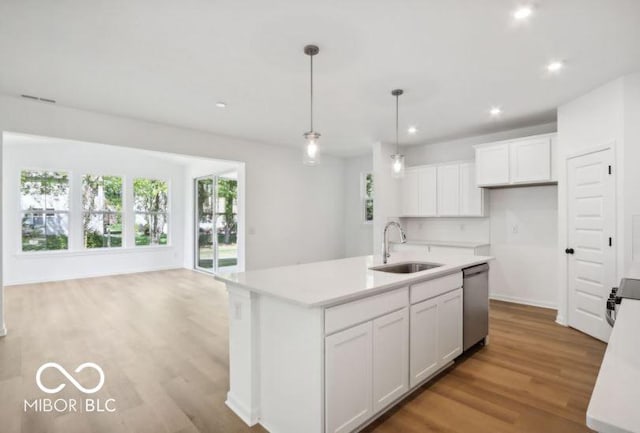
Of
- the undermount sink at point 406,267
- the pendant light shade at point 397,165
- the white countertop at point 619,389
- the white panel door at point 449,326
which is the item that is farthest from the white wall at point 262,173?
the white countertop at point 619,389

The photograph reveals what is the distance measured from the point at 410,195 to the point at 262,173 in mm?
2756

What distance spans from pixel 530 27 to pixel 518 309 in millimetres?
3755

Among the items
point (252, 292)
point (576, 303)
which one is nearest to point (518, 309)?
point (576, 303)

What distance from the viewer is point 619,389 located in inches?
30.4

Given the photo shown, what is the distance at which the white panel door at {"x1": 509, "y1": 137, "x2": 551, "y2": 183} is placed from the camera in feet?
13.9

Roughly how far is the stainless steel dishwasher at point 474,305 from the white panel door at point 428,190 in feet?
7.82

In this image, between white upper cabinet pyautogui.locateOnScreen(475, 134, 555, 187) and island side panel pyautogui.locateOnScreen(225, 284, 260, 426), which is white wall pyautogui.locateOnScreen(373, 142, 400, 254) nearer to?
white upper cabinet pyautogui.locateOnScreen(475, 134, 555, 187)

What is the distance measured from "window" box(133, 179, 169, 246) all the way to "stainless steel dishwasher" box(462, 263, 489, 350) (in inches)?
287

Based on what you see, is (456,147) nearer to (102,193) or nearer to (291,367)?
(291,367)

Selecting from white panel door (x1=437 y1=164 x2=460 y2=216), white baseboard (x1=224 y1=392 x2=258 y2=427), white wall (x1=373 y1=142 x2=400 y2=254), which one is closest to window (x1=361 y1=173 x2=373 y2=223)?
white wall (x1=373 y1=142 x2=400 y2=254)

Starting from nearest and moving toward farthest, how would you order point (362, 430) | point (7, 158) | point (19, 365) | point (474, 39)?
point (362, 430)
point (474, 39)
point (19, 365)
point (7, 158)

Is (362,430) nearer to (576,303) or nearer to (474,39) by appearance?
(474,39)

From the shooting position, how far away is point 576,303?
3.78 m

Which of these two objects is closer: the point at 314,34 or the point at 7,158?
the point at 314,34
